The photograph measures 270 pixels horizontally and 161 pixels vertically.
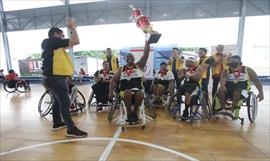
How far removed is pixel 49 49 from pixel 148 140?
1.65m

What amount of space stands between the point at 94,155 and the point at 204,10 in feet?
25.6

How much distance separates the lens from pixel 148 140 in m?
2.42

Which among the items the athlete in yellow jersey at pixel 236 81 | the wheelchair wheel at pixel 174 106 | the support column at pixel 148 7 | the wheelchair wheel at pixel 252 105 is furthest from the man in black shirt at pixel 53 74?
the support column at pixel 148 7

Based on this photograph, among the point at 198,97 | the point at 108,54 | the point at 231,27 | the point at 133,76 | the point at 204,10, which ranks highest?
the point at 204,10

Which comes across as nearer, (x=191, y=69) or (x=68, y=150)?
(x=68, y=150)

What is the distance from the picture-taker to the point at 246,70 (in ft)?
10.1

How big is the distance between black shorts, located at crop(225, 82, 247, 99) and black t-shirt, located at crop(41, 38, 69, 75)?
2538mm

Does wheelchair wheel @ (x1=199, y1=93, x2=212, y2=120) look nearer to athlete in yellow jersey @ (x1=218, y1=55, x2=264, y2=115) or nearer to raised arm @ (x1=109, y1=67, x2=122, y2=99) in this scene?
athlete in yellow jersey @ (x1=218, y1=55, x2=264, y2=115)

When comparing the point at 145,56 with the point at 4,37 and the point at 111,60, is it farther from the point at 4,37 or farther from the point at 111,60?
the point at 4,37

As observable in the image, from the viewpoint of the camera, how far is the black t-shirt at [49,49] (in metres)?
2.27

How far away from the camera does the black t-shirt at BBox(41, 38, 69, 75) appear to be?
7.44 feet

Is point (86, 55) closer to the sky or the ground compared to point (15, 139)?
closer to the sky

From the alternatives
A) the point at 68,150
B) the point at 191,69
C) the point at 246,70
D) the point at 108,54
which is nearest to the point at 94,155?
the point at 68,150

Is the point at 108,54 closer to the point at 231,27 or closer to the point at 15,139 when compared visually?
the point at 15,139
